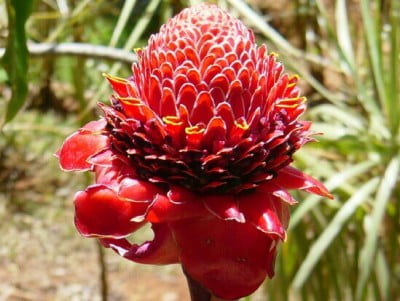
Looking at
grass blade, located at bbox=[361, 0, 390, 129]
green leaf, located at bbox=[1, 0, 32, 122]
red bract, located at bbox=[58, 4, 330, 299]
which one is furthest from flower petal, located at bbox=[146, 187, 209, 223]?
grass blade, located at bbox=[361, 0, 390, 129]

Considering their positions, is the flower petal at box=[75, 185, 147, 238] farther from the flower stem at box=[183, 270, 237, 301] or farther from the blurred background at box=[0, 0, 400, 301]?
the blurred background at box=[0, 0, 400, 301]

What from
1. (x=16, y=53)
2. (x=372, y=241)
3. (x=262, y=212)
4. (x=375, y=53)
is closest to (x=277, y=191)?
(x=262, y=212)

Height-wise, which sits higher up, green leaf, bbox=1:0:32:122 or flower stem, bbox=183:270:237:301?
green leaf, bbox=1:0:32:122

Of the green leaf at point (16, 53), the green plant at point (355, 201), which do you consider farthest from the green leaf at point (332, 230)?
the green leaf at point (16, 53)

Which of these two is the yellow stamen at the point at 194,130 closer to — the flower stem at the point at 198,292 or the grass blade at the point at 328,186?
the flower stem at the point at 198,292

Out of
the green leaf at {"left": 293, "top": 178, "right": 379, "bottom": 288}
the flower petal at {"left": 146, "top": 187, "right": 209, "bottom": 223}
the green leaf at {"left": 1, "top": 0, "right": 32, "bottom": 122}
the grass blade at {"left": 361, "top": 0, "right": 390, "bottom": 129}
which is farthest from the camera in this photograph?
the grass blade at {"left": 361, "top": 0, "right": 390, "bottom": 129}
